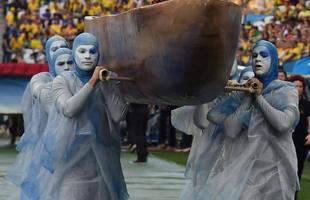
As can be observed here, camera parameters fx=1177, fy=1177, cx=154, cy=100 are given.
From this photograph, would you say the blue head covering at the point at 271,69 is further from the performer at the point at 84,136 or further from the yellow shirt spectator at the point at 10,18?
the yellow shirt spectator at the point at 10,18

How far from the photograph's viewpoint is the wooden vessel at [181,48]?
28.6 ft

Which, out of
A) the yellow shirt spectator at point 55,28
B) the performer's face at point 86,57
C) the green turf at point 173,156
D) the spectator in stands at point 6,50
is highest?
the performer's face at point 86,57

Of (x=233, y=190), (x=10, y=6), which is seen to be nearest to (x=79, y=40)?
(x=233, y=190)

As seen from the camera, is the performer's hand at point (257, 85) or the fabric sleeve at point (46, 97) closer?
the performer's hand at point (257, 85)

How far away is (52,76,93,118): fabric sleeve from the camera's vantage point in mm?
9195

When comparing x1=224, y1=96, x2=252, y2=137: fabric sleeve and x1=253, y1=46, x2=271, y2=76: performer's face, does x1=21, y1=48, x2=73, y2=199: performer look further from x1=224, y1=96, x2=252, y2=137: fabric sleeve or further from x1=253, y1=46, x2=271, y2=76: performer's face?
x1=253, y1=46, x2=271, y2=76: performer's face

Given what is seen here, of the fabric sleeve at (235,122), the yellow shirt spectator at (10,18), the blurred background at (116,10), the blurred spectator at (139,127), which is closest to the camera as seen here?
the fabric sleeve at (235,122)

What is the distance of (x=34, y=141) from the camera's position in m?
10.9

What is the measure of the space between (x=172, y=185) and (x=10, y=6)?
1951 centimetres

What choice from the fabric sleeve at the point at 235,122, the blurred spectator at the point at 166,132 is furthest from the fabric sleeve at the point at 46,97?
the blurred spectator at the point at 166,132

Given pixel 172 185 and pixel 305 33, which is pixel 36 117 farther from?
pixel 305 33

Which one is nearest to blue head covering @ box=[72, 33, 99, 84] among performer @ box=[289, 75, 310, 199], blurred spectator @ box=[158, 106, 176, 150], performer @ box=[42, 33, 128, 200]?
performer @ box=[42, 33, 128, 200]

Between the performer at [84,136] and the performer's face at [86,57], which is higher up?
the performer's face at [86,57]

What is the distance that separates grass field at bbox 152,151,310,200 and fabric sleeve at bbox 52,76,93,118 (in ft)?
18.5
